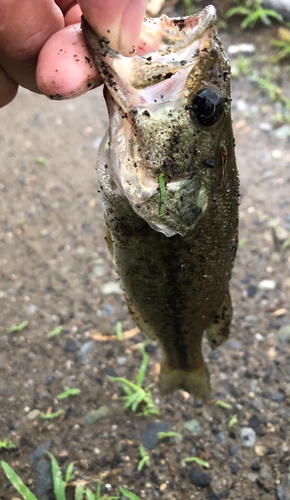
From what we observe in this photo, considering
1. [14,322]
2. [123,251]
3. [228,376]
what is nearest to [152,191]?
[123,251]

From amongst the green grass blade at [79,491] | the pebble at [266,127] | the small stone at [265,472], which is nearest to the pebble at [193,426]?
the small stone at [265,472]

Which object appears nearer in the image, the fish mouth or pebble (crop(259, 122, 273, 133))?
the fish mouth

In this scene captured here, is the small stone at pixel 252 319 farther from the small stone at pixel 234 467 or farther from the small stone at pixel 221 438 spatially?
the small stone at pixel 234 467

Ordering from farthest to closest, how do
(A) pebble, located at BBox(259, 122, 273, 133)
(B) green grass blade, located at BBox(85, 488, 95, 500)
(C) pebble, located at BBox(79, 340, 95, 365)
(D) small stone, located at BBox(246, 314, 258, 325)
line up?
(A) pebble, located at BBox(259, 122, 273, 133)
(D) small stone, located at BBox(246, 314, 258, 325)
(C) pebble, located at BBox(79, 340, 95, 365)
(B) green grass blade, located at BBox(85, 488, 95, 500)

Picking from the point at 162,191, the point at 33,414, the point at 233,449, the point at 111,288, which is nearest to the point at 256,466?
the point at 233,449

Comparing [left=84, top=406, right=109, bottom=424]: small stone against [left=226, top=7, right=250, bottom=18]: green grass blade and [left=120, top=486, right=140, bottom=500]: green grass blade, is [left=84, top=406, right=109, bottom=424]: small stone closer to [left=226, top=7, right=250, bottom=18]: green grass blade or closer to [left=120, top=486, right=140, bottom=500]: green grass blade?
[left=120, top=486, right=140, bottom=500]: green grass blade

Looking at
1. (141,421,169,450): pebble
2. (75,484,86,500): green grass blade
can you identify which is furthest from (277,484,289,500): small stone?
(75,484,86,500): green grass blade
